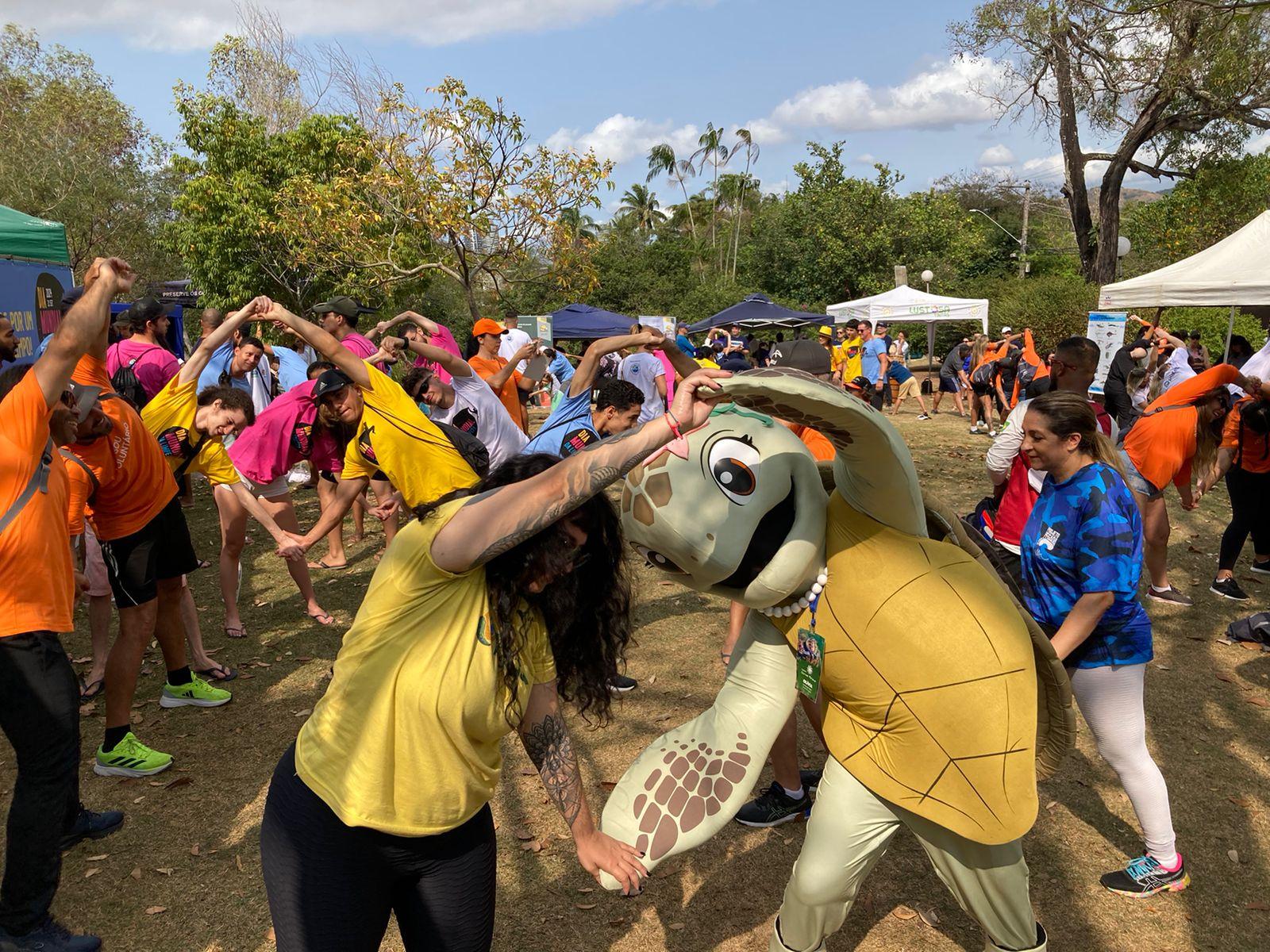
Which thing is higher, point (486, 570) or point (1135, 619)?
point (486, 570)

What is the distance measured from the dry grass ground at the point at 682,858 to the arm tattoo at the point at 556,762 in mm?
973

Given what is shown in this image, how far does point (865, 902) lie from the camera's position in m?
3.38

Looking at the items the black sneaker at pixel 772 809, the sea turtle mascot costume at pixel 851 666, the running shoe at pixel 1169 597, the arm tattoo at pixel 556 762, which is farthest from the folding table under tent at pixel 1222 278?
the arm tattoo at pixel 556 762

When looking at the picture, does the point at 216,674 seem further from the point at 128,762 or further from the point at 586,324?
the point at 586,324

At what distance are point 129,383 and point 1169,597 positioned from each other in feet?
27.0

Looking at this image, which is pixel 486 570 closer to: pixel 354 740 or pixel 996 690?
pixel 354 740

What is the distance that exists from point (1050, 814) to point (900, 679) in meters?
2.27

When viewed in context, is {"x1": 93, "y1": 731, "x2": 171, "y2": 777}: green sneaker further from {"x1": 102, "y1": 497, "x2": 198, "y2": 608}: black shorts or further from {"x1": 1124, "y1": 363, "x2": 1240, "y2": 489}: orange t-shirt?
{"x1": 1124, "y1": 363, "x2": 1240, "y2": 489}: orange t-shirt

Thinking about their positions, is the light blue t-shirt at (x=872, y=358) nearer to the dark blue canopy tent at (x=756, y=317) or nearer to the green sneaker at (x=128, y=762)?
the dark blue canopy tent at (x=756, y=317)

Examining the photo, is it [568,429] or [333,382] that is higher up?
[333,382]

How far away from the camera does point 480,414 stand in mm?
6207

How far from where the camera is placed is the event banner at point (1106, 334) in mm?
13242

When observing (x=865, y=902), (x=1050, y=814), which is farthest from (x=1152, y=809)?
(x=865, y=902)

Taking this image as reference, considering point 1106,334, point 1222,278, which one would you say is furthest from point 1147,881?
point 1106,334
